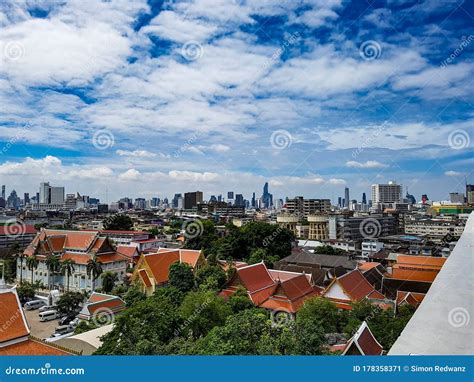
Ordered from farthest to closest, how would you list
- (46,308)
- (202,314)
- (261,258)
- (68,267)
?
1. (261,258)
2. (68,267)
3. (46,308)
4. (202,314)

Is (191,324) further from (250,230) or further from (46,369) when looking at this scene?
(250,230)

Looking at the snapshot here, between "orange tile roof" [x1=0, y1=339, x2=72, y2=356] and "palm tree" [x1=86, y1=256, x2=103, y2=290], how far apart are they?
19.2 ft

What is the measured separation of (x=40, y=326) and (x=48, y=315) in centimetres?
51

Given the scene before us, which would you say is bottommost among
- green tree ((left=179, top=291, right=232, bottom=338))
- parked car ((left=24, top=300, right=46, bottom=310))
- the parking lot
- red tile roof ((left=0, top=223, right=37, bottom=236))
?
A: the parking lot

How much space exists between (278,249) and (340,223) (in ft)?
39.9

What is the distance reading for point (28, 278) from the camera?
12.7 metres

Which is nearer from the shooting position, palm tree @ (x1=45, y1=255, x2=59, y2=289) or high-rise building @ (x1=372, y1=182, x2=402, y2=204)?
palm tree @ (x1=45, y1=255, x2=59, y2=289)

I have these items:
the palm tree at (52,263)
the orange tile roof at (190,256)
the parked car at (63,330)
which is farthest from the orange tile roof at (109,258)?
the parked car at (63,330)

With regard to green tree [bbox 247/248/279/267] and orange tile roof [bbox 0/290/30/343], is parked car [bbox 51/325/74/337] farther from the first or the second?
green tree [bbox 247/248/279/267]

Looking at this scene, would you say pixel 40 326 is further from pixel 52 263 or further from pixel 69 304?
pixel 52 263

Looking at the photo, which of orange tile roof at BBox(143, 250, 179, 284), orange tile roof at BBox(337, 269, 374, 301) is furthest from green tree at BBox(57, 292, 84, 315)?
orange tile roof at BBox(337, 269, 374, 301)

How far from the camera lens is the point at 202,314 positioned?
5.79 meters

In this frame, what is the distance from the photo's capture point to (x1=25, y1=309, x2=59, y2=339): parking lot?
788 centimetres

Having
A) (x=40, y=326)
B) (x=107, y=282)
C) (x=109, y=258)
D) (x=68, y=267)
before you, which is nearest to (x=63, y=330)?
(x=40, y=326)
